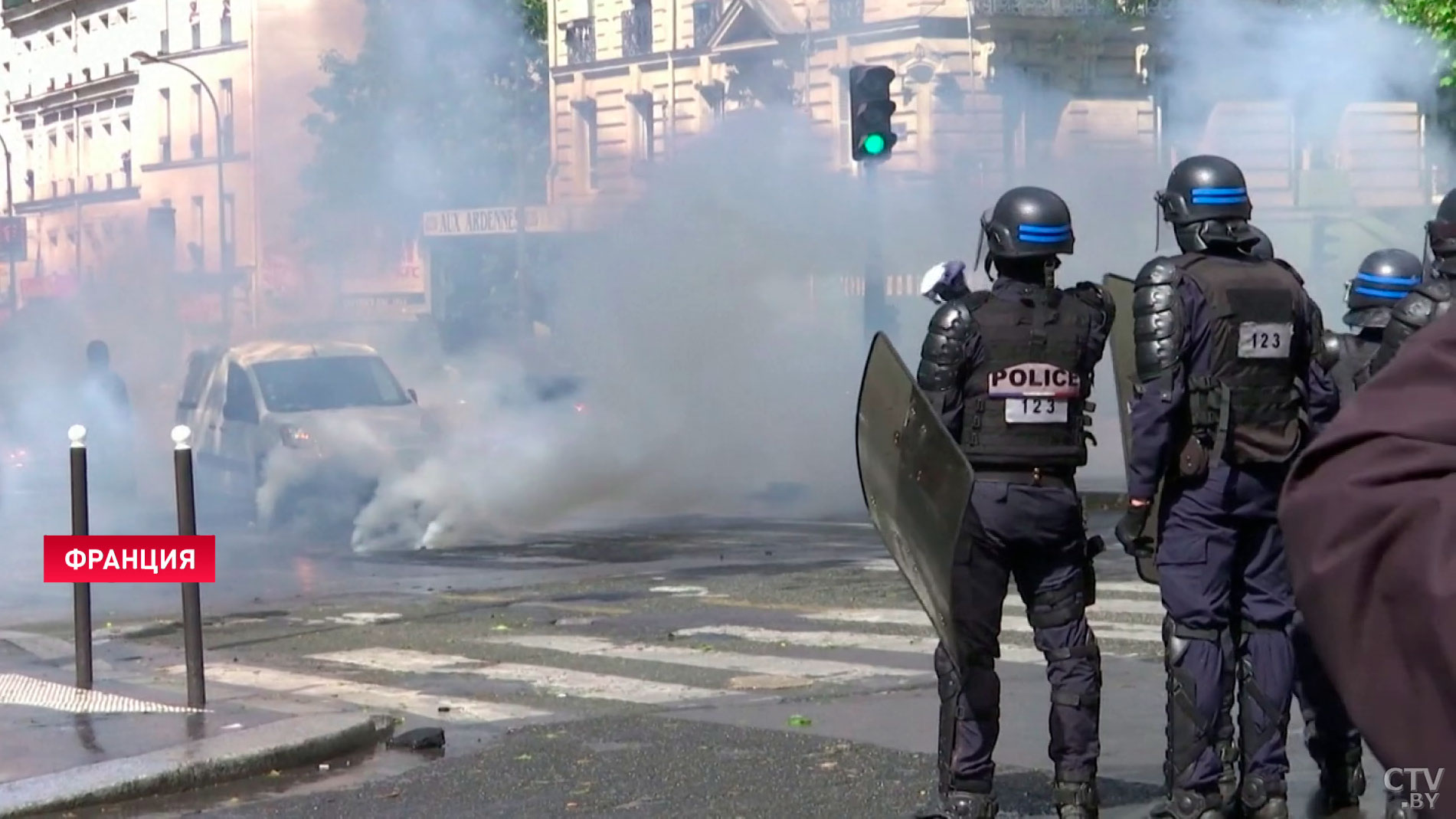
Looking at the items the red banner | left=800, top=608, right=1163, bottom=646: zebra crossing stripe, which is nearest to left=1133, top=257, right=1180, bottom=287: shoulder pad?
left=800, top=608, right=1163, bottom=646: zebra crossing stripe

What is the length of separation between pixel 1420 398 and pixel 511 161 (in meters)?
23.6

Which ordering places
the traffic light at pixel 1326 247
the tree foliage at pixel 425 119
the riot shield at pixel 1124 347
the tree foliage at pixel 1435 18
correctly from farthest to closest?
the traffic light at pixel 1326 247 < the tree foliage at pixel 425 119 < the tree foliage at pixel 1435 18 < the riot shield at pixel 1124 347

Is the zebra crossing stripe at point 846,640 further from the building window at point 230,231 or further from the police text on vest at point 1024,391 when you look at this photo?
the building window at point 230,231

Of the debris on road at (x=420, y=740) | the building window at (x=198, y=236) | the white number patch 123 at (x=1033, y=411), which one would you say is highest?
the building window at (x=198, y=236)

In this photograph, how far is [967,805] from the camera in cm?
518

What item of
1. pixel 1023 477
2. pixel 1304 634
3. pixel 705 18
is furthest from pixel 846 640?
pixel 705 18

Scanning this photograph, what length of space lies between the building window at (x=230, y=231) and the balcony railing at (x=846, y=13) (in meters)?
7.84

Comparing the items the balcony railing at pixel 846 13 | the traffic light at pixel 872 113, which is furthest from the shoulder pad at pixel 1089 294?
the balcony railing at pixel 846 13

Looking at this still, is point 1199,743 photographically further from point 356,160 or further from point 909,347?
point 356,160

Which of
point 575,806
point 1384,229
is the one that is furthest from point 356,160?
point 575,806

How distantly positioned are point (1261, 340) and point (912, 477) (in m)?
1.08

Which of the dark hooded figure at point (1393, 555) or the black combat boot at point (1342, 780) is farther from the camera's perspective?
the black combat boot at point (1342, 780)

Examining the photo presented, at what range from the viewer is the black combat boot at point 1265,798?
17.2ft

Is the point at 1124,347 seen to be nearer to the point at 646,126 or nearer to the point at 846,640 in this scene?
the point at 846,640
